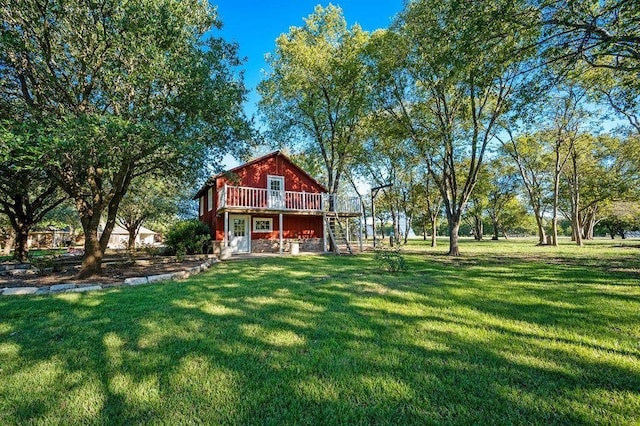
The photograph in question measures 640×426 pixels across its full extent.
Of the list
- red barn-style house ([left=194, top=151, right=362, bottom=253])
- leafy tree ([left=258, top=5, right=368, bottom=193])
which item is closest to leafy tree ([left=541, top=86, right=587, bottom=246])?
leafy tree ([left=258, top=5, right=368, bottom=193])

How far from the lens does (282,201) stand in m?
15.4

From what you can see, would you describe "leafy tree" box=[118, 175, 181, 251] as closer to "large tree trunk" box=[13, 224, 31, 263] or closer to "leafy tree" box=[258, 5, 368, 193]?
"large tree trunk" box=[13, 224, 31, 263]

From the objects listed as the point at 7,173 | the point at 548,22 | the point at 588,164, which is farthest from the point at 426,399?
the point at 588,164

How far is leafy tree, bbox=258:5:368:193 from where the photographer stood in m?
16.0

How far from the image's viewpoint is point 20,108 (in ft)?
23.9

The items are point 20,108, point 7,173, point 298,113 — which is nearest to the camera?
point 20,108

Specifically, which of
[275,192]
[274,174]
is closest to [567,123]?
[274,174]

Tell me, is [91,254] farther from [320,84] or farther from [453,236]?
[453,236]

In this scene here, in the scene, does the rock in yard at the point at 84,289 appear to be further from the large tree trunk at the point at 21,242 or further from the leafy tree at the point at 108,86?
the large tree trunk at the point at 21,242

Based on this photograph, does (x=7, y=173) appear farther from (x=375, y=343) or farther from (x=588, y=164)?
(x=588, y=164)

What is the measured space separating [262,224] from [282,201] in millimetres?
2227

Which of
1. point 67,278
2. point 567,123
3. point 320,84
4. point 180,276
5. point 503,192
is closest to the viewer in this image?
point 67,278

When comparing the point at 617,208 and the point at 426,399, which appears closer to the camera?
the point at 426,399

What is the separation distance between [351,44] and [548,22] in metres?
11.3
